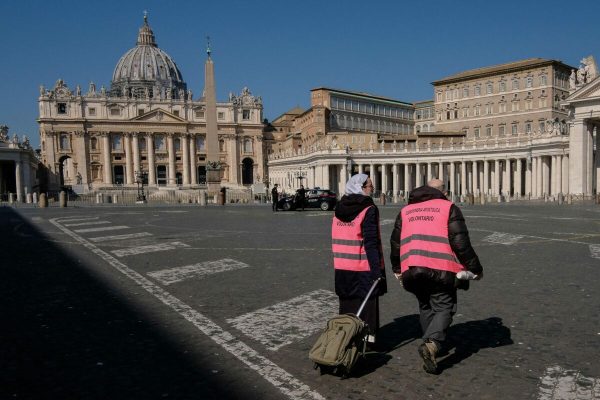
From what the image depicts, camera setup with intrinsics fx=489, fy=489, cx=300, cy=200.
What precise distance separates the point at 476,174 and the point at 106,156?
69.5 m

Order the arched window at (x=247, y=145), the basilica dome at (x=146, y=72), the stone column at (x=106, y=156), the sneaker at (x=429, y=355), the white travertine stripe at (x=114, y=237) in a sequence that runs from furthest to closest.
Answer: the basilica dome at (x=146, y=72)
the arched window at (x=247, y=145)
the stone column at (x=106, y=156)
the white travertine stripe at (x=114, y=237)
the sneaker at (x=429, y=355)

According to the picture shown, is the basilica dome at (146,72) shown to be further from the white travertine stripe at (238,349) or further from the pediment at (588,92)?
the white travertine stripe at (238,349)

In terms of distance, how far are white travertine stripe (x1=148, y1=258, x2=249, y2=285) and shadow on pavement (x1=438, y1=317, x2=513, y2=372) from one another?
5148 millimetres

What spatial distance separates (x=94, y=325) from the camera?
243 inches

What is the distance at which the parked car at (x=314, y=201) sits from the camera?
31.6m

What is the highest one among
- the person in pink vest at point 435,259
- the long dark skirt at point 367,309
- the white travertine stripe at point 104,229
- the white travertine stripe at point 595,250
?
the person in pink vest at point 435,259

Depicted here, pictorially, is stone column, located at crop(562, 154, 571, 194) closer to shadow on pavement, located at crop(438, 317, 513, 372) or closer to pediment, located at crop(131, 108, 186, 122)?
shadow on pavement, located at crop(438, 317, 513, 372)

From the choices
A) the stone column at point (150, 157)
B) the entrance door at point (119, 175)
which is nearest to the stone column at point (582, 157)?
the stone column at point (150, 157)

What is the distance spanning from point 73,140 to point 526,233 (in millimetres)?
94831

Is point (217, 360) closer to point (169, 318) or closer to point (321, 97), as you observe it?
point (169, 318)

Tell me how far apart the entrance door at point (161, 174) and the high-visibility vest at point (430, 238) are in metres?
102

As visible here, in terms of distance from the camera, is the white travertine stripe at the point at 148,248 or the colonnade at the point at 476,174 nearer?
the white travertine stripe at the point at 148,248

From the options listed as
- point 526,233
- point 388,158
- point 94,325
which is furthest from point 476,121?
point 94,325

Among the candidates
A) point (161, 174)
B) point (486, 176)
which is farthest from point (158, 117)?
point (486, 176)
